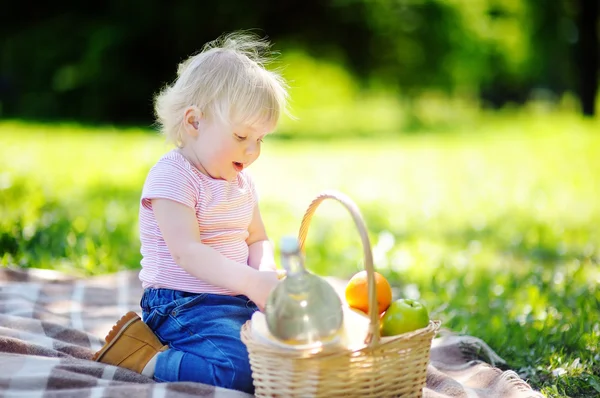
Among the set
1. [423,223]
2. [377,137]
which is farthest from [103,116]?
[423,223]

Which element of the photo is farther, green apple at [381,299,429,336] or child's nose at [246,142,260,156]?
child's nose at [246,142,260,156]

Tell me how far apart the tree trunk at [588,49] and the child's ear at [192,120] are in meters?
13.6

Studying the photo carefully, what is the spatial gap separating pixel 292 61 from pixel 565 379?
46.8ft

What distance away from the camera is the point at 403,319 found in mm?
2275

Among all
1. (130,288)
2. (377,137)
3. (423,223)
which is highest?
(130,288)

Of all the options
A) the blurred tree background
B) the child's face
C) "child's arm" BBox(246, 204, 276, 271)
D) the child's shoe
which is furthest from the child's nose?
the blurred tree background

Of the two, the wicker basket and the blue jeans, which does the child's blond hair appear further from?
the blue jeans

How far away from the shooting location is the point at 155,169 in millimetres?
2658

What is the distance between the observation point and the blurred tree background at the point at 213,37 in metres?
12.5

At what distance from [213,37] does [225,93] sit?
10.2 metres

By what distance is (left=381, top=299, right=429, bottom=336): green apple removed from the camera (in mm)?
2271

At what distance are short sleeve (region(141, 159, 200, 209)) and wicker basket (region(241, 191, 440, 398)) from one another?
23.2 inches

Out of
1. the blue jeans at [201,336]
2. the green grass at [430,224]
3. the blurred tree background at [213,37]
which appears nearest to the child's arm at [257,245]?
the blue jeans at [201,336]

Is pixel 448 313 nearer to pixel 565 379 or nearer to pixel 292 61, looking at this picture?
pixel 565 379
